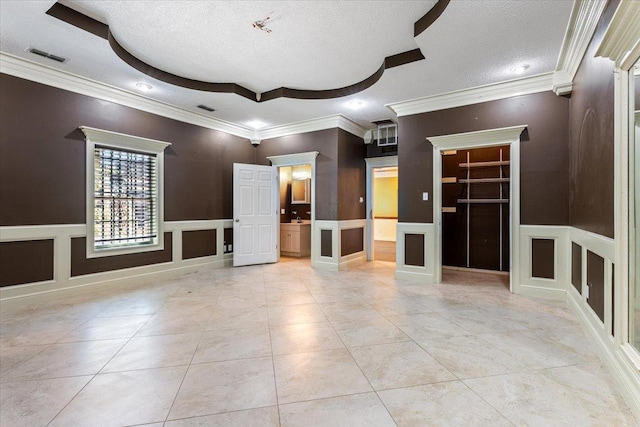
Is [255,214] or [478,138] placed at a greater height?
[478,138]

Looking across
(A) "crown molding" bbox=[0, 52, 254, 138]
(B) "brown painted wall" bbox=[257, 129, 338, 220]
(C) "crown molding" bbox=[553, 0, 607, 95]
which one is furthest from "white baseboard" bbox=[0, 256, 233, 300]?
(C) "crown molding" bbox=[553, 0, 607, 95]

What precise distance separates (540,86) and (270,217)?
4837 mm

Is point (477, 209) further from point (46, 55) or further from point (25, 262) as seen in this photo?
point (25, 262)

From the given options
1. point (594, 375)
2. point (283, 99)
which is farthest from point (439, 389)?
point (283, 99)

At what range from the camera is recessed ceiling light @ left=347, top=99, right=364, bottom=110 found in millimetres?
4699

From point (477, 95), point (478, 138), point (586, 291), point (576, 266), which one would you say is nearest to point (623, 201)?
point (586, 291)

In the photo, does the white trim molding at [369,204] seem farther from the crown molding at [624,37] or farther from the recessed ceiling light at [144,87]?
the crown molding at [624,37]

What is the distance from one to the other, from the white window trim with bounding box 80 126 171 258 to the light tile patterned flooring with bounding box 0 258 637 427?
28.8 inches

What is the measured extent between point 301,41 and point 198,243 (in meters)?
3.84

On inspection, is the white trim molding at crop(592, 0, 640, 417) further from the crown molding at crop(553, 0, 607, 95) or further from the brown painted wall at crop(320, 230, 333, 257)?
the brown painted wall at crop(320, 230, 333, 257)

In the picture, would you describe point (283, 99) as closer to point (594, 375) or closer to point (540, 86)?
point (540, 86)

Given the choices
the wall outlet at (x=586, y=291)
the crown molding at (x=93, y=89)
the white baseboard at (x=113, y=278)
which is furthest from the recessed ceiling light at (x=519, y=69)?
the white baseboard at (x=113, y=278)

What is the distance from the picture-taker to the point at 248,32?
3053 mm

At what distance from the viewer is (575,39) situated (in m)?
2.85
